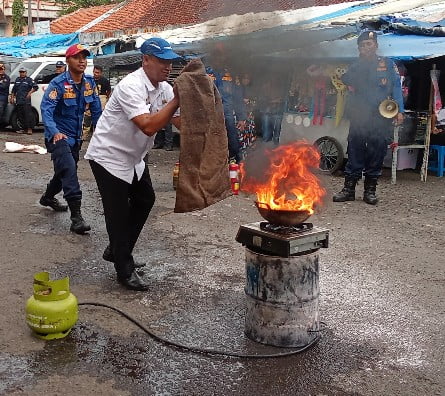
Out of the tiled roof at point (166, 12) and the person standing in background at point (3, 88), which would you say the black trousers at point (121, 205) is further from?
the person standing in background at point (3, 88)

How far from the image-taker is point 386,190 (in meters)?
9.39

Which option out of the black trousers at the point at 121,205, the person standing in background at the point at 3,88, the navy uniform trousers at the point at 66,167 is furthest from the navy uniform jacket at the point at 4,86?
the black trousers at the point at 121,205

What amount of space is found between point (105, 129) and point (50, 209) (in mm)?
3401

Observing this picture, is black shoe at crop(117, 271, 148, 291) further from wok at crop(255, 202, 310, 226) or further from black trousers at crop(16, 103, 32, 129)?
black trousers at crop(16, 103, 32, 129)

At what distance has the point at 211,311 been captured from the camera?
4.58 metres

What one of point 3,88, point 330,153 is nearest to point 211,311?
point 330,153

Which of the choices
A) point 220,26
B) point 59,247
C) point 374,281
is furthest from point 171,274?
point 220,26

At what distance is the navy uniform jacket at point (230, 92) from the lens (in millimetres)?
6086

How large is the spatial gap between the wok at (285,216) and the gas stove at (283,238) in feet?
0.11

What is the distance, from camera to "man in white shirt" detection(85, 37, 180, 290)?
426cm

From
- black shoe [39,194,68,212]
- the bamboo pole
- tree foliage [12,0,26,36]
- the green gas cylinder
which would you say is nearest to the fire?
the green gas cylinder

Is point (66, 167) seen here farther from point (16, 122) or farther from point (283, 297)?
point (16, 122)

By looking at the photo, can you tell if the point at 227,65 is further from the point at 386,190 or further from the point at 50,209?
the point at 386,190

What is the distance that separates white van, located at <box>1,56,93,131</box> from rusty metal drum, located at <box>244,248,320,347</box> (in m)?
13.1
